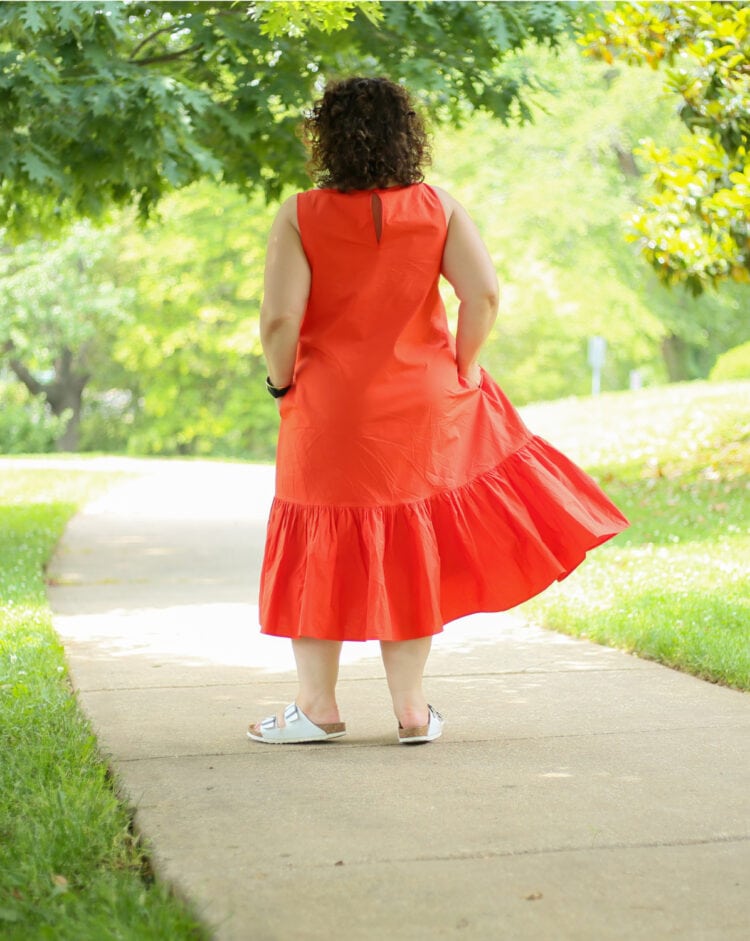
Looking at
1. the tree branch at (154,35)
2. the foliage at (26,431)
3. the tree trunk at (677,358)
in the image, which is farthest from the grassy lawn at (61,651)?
the tree trunk at (677,358)

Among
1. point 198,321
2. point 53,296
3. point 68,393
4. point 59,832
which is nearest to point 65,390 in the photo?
point 68,393

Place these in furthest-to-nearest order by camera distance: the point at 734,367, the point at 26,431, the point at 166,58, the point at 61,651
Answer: the point at 26,431 < the point at 734,367 < the point at 166,58 < the point at 61,651

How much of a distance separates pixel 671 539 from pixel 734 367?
13668mm

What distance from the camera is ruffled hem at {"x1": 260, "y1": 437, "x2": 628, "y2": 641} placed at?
4.32m

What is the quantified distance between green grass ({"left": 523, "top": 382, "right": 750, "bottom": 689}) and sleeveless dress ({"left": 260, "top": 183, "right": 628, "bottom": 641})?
1523 mm

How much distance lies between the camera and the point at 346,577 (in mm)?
4355

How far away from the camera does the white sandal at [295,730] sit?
4.60 meters

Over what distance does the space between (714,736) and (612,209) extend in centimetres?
2496

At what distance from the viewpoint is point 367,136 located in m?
4.25

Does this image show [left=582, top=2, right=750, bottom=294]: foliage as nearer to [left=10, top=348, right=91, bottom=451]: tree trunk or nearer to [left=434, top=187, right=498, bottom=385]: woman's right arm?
[left=434, top=187, right=498, bottom=385]: woman's right arm

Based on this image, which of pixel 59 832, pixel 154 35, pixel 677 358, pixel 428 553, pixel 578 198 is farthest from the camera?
pixel 677 358

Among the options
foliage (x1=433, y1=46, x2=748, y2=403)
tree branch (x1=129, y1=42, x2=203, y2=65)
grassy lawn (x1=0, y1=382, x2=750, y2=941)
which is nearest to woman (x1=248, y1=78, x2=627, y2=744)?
grassy lawn (x1=0, y1=382, x2=750, y2=941)

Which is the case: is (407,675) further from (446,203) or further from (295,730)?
(446,203)

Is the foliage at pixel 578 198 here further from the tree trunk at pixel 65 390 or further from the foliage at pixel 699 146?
the foliage at pixel 699 146
